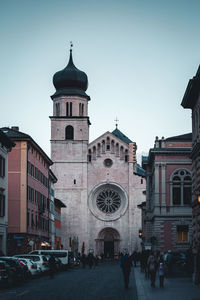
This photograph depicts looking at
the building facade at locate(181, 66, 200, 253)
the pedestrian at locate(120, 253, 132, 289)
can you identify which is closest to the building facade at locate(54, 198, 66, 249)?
the building facade at locate(181, 66, 200, 253)

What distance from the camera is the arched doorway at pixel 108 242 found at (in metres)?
93.4

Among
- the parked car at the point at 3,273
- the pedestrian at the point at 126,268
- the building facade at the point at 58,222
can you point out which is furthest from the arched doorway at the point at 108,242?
the parked car at the point at 3,273

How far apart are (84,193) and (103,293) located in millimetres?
66774

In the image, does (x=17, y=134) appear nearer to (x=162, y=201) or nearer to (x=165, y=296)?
(x=162, y=201)

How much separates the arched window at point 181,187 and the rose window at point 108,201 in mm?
30408

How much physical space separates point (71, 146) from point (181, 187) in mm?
31831

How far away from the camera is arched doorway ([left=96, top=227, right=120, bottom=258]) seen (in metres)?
93.4

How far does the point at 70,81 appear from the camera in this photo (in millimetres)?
94812

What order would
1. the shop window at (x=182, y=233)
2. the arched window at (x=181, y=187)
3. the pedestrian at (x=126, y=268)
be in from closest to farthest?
the pedestrian at (x=126, y=268), the shop window at (x=182, y=233), the arched window at (x=181, y=187)

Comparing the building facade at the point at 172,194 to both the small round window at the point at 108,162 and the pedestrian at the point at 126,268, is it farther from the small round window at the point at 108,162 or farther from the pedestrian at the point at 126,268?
the pedestrian at the point at 126,268

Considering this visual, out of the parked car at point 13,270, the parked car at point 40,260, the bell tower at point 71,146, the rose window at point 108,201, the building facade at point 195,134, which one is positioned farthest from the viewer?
the rose window at point 108,201

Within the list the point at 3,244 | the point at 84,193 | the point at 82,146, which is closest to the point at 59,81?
the point at 82,146

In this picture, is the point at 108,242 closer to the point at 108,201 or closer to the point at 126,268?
the point at 108,201

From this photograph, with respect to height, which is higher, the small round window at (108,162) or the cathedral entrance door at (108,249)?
the small round window at (108,162)
